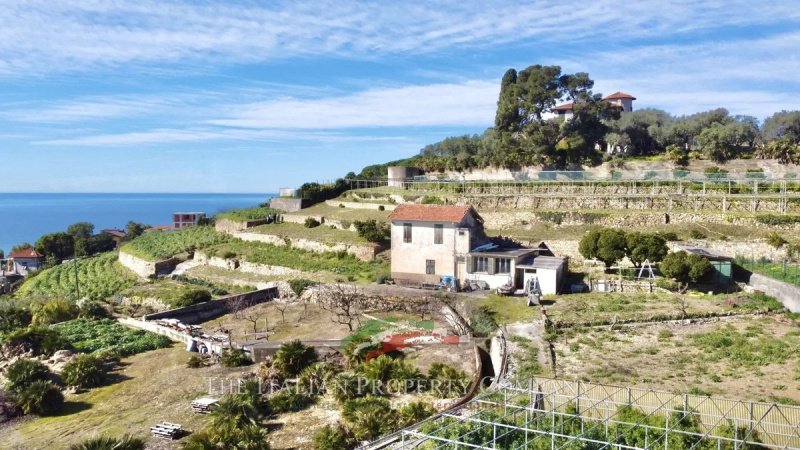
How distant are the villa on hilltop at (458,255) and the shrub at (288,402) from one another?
15.3 metres

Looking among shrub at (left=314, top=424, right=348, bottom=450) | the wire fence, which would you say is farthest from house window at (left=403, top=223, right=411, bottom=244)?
shrub at (left=314, top=424, right=348, bottom=450)

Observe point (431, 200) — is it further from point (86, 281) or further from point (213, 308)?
point (86, 281)

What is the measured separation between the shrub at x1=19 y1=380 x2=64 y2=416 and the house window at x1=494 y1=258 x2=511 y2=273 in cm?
2227

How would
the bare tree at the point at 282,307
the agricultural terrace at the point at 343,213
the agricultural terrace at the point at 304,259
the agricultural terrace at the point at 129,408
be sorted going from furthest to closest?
1. the agricultural terrace at the point at 343,213
2. the agricultural terrace at the point at 304,259
3. the bare tree at the point at 282,307
4. the agricultural terrace at the point at 129,408

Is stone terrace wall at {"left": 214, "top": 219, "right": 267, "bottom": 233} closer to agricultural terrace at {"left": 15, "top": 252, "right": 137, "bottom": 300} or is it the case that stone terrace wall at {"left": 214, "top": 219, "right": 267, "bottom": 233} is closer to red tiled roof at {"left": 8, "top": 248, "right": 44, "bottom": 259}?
agricultural terrace at {"left": 15, "top": 252, "right": 137, "bottom": 300}

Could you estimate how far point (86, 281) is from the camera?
50.9 metres

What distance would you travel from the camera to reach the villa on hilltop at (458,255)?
3300 cm

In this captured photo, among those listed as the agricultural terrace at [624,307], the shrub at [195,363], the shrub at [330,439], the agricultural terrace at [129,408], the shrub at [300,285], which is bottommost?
the agricultural terrace at [129,408]

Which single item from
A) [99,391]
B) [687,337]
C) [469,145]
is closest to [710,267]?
[687,337]

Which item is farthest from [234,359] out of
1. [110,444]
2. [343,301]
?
[110,444]

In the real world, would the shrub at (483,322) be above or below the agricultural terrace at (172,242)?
below

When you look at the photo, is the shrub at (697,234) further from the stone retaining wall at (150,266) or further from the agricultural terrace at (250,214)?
the stone retaining wall at (150,266)

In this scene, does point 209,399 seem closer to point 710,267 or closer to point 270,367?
point 270,367

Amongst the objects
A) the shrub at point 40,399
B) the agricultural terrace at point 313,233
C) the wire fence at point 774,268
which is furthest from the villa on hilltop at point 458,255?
the shrub at point 40,399
